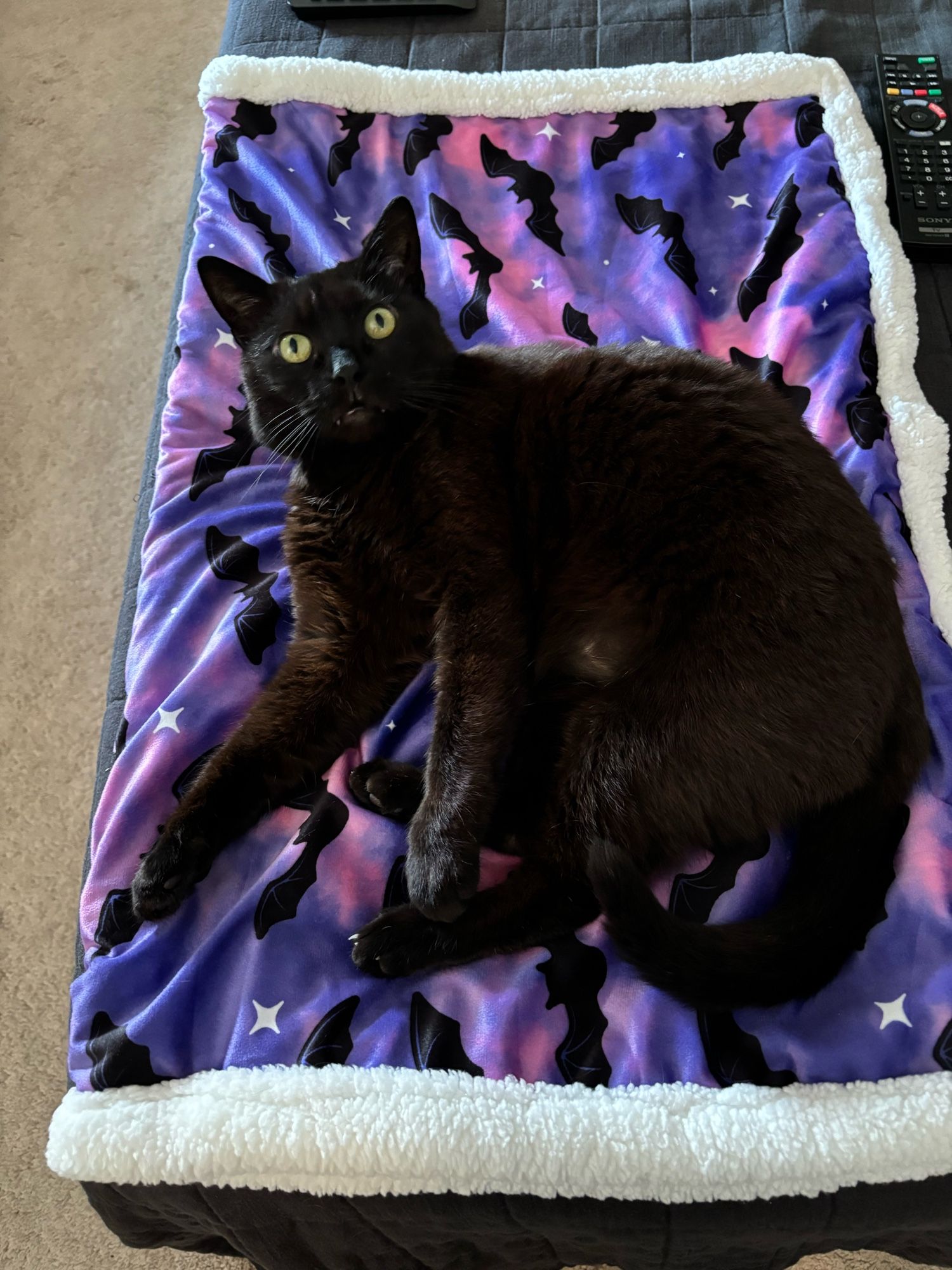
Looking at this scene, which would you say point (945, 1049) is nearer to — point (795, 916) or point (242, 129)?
point (795, 916)

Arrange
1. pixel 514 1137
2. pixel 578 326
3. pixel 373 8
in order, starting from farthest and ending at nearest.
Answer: pixel 373 8
pixel 578 326
pixel 514 1137

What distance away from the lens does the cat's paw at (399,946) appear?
94 cm

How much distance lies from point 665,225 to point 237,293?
683mm

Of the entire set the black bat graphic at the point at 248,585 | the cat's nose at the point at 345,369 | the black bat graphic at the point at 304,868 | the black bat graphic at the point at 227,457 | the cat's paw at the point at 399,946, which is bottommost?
the cat's paw at the point at 399,946

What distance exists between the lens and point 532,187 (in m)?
1.50

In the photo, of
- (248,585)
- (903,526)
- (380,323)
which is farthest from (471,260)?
(903,526)

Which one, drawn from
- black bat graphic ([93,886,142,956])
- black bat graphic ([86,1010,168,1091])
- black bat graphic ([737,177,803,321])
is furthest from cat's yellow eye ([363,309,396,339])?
black bat graphic ([86,1010,168,1091])

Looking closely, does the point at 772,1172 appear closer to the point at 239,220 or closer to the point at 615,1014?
the point at 615,1014

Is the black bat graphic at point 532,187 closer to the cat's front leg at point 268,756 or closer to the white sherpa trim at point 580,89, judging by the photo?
the white sherpa trim at point 580,89

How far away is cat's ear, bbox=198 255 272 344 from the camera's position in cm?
115

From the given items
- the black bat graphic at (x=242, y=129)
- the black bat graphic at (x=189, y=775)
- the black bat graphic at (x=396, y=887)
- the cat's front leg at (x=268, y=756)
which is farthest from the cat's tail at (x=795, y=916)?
the black bat graphic at (x=242, y=129)

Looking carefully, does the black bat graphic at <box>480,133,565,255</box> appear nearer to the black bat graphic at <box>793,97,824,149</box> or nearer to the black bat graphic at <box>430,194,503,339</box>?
the black bat graphic at <box>430,194,503,339</box>

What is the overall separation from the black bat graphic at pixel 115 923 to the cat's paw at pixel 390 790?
27 cm

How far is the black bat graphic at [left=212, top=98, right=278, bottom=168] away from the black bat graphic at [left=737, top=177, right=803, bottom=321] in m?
0.83
